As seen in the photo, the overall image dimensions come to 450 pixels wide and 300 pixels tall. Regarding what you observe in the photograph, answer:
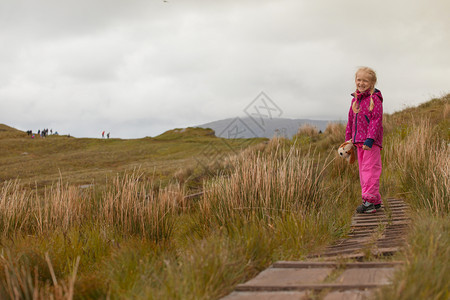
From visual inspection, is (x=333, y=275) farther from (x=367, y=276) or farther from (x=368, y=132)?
(x=368, y=132)

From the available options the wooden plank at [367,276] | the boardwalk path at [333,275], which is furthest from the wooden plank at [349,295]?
the wooden plank at [367,276]

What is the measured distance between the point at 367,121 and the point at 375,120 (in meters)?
0.18

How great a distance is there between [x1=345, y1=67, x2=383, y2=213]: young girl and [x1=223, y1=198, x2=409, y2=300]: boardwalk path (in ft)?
4.84

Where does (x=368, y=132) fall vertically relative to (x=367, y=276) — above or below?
above

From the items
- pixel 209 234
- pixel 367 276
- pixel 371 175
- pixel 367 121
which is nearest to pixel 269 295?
pixel 367 276

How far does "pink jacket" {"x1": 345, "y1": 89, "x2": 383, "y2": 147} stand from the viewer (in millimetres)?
4728

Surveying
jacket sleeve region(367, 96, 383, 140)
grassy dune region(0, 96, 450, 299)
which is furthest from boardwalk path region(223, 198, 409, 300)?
jacket sleeve region(367, 96, 383, 140)

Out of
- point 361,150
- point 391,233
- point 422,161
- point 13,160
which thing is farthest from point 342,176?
point 13,160

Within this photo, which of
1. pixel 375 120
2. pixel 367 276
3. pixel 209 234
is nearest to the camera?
pixel 367 276

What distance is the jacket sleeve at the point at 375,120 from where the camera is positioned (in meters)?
4.70

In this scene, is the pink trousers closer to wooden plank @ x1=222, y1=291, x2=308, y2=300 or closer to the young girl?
the young girl

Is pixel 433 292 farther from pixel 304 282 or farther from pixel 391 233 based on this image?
pixel 391 233

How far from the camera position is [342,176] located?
7254 millimetres

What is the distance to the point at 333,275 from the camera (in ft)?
7.32
